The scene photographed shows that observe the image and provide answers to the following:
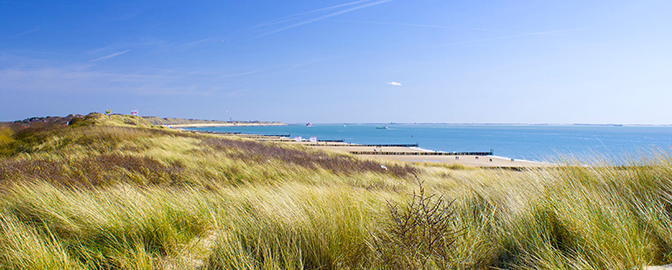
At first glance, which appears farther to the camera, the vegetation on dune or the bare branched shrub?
the vegetation on dune

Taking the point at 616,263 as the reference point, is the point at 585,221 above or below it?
above

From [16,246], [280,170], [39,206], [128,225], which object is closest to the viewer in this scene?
[16,246]

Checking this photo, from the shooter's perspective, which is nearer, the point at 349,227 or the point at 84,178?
the point at 349,227

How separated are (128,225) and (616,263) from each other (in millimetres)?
4218

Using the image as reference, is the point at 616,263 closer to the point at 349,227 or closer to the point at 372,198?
the point at 349,227

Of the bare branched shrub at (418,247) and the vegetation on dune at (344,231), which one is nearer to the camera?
the bare branched shrub at (418,247)

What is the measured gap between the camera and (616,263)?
90.0 inches

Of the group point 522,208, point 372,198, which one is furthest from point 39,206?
point 522,208

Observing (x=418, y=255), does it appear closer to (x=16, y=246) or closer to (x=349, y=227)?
(x=349, y=227)

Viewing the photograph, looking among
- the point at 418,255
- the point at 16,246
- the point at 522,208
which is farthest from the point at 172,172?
the point at 522,208

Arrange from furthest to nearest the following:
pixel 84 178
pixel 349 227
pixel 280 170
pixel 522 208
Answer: pixel 280 170 → pixel 84 178 → pixel 522 208 → pixel 349 227

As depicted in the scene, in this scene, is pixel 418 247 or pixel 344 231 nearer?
pixel 418 247

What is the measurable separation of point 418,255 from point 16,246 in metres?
3.25

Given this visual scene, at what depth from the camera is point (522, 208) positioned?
3.32 metres
